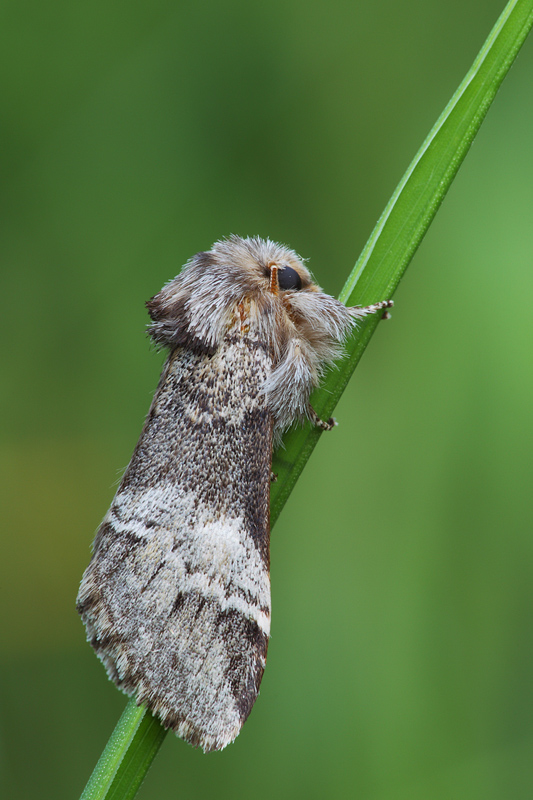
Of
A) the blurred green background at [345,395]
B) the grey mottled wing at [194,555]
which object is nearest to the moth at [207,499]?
the grey mottled wing at [194,555]

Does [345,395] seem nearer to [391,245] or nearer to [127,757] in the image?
[391,245]

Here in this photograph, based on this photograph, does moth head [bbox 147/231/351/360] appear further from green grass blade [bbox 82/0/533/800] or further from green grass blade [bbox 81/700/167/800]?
green grass blade [bbox 81/700/167/800]

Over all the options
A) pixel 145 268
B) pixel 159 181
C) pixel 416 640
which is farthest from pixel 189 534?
pixel 159 181

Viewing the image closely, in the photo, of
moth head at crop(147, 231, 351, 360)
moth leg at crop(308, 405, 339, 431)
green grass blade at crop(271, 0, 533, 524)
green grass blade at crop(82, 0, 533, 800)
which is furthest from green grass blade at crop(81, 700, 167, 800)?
moth head at crop(147, 231, 351, 360)

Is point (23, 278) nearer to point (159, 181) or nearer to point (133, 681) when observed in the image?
point (159, 181)

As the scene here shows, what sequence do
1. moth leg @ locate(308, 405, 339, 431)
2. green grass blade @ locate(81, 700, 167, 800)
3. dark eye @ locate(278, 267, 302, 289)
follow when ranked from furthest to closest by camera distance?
dark eye @ locate(278, 267, 302, 289) < moth leg @ locate(308, 405, 339, 431) < green grass blade @ locate(81, 700, 167, 800)

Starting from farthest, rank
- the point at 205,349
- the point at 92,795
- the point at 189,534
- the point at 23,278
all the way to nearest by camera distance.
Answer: the point at 23,278 < the point at 205,349 < the point at 189,534 < the point at 92,795
